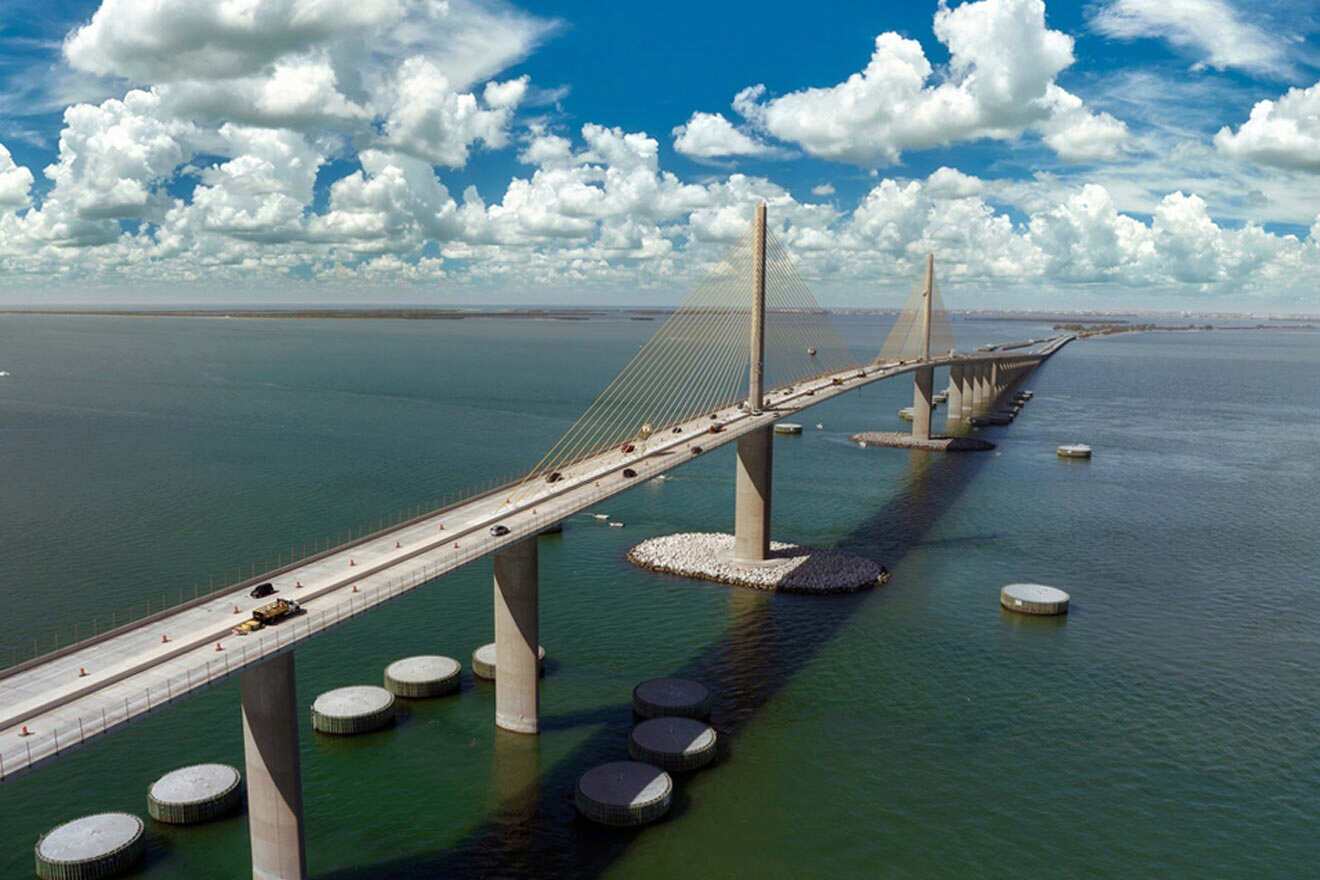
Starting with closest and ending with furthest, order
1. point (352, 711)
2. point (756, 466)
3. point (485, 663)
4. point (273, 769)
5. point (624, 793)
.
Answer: point (273, 769)
point (624, 793)
point (352, 711)
point (485, 663)
point (756, 466)

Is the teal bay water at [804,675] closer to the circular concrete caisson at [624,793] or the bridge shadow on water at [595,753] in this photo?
the bridge shadow on water at [595,753]

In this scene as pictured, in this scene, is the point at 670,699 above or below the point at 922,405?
below

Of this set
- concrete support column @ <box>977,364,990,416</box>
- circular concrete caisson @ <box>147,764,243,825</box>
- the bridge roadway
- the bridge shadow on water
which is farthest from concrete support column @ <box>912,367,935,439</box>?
circular concrete caisson @ <box>147,764,243,825</box>

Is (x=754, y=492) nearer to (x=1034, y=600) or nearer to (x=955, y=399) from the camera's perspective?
(x=1034, y=600)

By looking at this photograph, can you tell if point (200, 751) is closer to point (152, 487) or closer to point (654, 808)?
point (654, 808)

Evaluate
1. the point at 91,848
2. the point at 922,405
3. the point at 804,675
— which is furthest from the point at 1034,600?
the point at 922,405

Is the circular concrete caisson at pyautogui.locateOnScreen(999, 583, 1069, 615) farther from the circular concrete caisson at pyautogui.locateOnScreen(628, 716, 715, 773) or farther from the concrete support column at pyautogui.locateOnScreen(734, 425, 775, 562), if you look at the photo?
the circular concrete caisson at pyautogui.locateOnScreen(628, 716, 715, 773)

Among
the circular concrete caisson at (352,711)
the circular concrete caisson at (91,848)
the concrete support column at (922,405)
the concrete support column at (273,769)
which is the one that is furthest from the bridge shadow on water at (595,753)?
the concrete support column at (922,405)
